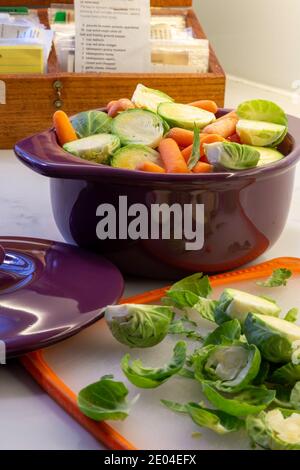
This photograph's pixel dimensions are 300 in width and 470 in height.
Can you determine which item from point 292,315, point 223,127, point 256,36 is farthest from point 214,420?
point 256,36

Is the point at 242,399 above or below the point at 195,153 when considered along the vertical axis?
below

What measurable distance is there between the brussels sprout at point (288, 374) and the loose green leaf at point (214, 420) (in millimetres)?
67

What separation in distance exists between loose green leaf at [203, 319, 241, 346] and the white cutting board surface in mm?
45

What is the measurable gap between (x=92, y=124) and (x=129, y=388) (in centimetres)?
37

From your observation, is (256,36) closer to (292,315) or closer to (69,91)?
(69,91)

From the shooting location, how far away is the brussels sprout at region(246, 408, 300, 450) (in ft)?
2.23

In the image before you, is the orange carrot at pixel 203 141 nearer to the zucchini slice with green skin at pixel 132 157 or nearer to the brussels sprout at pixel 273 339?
the zucchini slice with green skin at pixel 132 157

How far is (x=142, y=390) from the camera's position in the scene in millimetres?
784

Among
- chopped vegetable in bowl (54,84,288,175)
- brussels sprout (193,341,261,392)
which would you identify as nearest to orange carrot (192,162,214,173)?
chopped vegetable in bowl (54,84,288,175)

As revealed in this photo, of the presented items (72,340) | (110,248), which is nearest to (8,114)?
(110,248)

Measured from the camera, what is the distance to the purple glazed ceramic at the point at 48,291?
2.64 ft

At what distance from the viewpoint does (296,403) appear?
2.41 ft

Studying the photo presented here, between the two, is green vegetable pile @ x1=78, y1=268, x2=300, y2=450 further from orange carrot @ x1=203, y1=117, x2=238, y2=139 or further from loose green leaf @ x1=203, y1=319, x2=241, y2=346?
orange carrot @ x1=203, y1=117, x2=238, y2=139

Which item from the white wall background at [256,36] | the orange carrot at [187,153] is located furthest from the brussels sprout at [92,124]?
the white wall background at [256,36]
